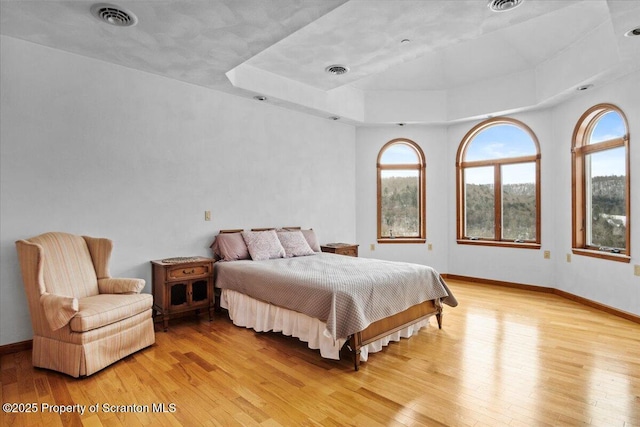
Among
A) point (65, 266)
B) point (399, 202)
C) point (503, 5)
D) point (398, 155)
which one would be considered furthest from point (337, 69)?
point (65, 266)

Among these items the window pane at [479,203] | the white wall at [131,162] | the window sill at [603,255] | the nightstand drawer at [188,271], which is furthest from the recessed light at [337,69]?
the window sill at [603,255]

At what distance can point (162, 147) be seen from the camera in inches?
159

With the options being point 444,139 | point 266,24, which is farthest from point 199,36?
point 444,139

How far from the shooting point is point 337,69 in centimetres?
447

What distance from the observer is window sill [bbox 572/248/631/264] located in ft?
13.4

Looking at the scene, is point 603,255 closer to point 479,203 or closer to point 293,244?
point 479,203

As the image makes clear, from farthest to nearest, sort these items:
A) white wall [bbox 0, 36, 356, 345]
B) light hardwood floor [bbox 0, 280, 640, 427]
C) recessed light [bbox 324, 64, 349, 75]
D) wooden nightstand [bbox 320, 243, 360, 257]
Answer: wooden nightstand [bbox 320, 243, 360, 257]
recessed light [bbox 324, 64, 349, 75]
white wall [bbox 0, 36, 356, 345]
light hardwood floor [bbox 0, 280, 640, 427]

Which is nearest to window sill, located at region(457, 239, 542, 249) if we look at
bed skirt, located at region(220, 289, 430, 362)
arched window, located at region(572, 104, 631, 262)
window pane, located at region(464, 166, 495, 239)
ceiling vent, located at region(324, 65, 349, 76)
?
window pane, located at region(464, 166, 495, 239)

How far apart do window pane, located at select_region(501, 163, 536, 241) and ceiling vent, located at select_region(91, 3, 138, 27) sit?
5480 millimetres

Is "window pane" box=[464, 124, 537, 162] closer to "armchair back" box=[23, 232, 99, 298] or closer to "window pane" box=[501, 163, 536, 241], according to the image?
"window pane" box=[501, 163, 536, 241]

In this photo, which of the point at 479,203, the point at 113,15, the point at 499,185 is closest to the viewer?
the point at 113,15

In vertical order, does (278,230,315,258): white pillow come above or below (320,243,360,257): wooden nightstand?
above

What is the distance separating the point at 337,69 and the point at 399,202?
283 cm

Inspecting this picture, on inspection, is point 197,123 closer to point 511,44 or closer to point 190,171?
point 190,171
